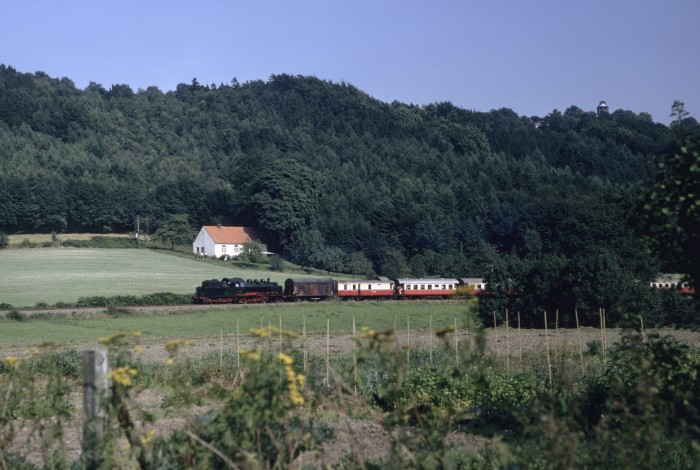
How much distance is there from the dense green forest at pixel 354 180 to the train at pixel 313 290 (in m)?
7.29

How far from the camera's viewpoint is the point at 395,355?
6.89 m

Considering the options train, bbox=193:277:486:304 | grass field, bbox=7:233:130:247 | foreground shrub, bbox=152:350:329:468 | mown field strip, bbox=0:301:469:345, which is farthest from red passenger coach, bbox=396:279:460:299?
foreground shrub, bbox=152:350:329:468

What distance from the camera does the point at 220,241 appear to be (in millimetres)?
98562

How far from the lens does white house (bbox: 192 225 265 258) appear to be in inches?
3851

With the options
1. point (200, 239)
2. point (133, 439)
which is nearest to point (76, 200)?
point (200, 239)

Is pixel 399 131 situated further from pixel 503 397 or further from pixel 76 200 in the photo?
pixel 503 397

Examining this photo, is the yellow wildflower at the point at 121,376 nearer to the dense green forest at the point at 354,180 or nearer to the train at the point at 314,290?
the dense green forest at the point at 354,180

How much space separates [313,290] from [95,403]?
5576 cm

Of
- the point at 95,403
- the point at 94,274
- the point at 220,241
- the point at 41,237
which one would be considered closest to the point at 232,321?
the point at 94,274

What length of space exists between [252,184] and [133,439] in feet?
338

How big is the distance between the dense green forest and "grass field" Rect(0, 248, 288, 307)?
15233 mm

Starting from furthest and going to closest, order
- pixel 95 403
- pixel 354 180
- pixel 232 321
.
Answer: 1. pixel 354 180
2. pixel 232 321
3. pixel 95 403

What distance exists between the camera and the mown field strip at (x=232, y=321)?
38.7m

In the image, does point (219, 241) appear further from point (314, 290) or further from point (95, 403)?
point (95, 403)
